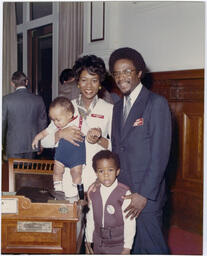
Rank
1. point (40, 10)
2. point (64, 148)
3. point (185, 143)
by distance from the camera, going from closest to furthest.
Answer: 1. point (64, 148)
2. point (40, 10)
3. point (185, 143)

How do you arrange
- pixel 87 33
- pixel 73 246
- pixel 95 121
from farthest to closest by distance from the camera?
pixel 87 33 < pixel 95 121 < pixel 73 246

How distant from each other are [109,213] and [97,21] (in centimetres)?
98

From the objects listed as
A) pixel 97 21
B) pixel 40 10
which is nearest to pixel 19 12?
pixel 40 10

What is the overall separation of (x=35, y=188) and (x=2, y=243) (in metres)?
0.30

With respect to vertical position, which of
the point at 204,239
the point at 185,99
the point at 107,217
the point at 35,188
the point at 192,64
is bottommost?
the point at 204,239

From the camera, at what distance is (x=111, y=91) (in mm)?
1451

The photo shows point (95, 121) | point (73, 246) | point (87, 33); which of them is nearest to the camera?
point (73, 246)

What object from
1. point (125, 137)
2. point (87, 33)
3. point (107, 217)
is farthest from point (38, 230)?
point (87, 33)

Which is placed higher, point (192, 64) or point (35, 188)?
point (192, 64)

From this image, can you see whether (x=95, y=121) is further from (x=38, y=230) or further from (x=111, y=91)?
(x=38, y=230)

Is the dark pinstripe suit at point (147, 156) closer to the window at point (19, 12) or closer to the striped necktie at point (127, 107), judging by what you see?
the striped necktie at point (127, 107)

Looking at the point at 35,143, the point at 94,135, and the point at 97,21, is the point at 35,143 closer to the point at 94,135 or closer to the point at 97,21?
the point at 94,135

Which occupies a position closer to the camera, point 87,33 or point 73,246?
point 73,246

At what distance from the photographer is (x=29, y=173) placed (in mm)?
1587
